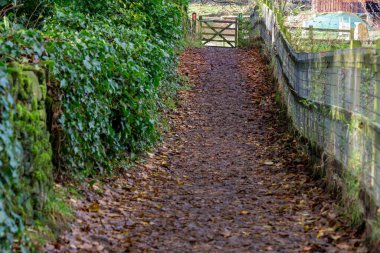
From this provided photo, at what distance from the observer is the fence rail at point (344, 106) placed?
5.81m

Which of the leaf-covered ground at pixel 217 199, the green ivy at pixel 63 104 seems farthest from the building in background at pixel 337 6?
the green ivy at pixel 63 104

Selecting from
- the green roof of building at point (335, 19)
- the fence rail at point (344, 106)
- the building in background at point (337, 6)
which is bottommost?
the fence rail at point (344, 106)

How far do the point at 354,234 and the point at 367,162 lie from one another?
2.37 feet

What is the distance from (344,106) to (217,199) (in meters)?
1.96

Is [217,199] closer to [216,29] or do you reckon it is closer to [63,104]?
[63,104]

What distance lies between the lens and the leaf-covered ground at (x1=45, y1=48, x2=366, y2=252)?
19.1ft

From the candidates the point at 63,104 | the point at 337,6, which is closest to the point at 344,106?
the point at 63,104

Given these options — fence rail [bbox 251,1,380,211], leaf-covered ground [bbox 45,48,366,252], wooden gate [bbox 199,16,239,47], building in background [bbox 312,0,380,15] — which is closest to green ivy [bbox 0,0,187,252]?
leaf-covered ground [bbox 45,48,366,252]

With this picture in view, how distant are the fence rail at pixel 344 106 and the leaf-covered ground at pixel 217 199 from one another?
0.52 meters

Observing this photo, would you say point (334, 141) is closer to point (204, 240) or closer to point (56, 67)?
point (204, 240)

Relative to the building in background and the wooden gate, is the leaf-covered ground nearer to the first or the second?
the wooden gate

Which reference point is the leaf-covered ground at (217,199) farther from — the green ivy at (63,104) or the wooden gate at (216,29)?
the wooden gate at (216,29)

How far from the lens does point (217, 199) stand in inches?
305

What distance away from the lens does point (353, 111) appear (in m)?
6.70
